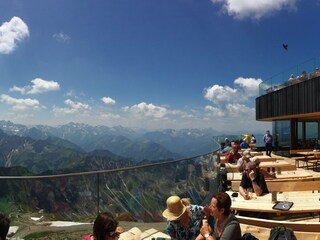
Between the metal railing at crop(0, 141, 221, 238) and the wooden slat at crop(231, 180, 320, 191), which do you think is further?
the wooden slat at crop(231, 180, 320, 191)

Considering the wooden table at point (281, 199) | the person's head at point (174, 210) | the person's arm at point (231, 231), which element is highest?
the person's head at point (174, 210)

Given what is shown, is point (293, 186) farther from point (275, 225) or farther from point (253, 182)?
point (275, 225)

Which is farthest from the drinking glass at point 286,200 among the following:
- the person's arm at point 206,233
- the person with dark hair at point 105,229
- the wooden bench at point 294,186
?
the person with dark hair at point 105,229

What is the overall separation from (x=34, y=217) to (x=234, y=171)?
22.2 feet

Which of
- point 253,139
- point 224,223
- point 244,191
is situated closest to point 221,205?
point 224,223

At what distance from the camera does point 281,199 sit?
20.5 ft

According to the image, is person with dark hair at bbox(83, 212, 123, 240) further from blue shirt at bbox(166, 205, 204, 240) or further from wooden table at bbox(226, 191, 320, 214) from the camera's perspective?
wooden table at bbox(226, 191, 320, 214)

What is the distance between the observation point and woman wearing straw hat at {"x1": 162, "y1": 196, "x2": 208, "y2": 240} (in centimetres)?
405

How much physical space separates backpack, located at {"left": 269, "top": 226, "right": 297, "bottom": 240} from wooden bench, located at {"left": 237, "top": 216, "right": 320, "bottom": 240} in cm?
11

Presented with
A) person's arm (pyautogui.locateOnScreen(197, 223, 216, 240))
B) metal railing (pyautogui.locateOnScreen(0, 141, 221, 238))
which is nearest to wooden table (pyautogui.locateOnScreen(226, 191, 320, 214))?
metal railing (pyautogui.locateOnScreen(0, 141, 221, 238))

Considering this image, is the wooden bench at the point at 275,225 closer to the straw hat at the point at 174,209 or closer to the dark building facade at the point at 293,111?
the straw hat at the point at 174,209

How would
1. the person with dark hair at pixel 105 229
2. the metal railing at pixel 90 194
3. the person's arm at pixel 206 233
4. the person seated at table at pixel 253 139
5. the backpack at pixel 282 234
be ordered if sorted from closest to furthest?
the person with dark hair at pixel 105 229 → the backpack at pixel 282 234 → the person's arm at pixel 206 233 → the metal railing at pixel 90 194 → the person seated at table at pixel 253 139

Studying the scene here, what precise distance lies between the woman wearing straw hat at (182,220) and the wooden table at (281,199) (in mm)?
1959

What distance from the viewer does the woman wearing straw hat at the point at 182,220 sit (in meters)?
4.05
